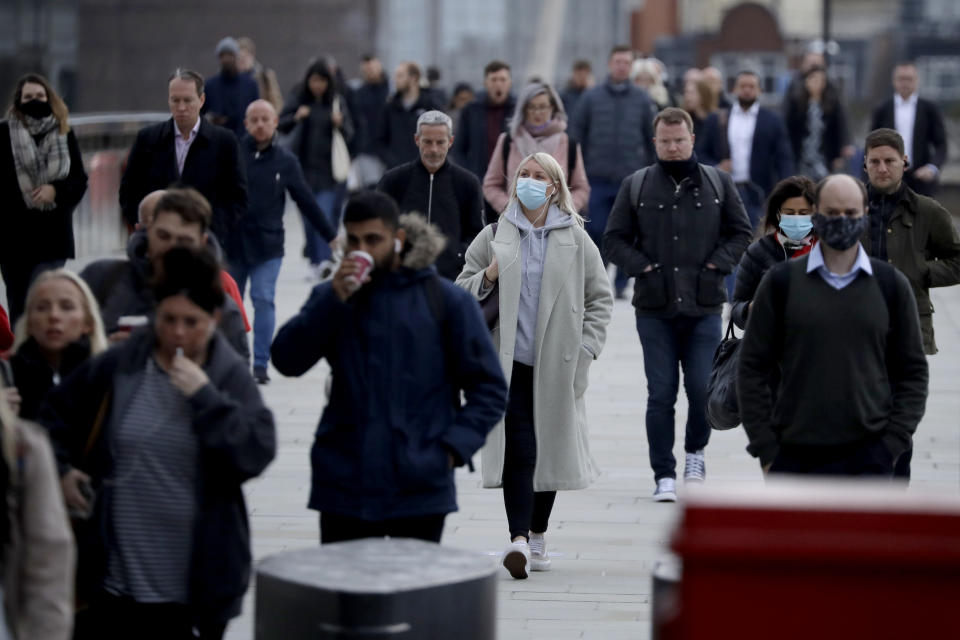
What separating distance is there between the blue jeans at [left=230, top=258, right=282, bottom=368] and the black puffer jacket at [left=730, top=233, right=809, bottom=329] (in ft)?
17.7

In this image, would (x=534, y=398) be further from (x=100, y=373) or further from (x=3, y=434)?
(x=3, y=434)

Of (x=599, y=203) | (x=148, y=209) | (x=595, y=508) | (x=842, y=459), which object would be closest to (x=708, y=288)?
(x=595, y=508)

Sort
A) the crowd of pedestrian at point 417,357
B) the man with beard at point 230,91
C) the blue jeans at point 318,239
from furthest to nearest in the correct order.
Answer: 1. the man with beard at point 230,91
2. the blue jeans at point 318,239
3. the crowd of pedestrian at point 417,357

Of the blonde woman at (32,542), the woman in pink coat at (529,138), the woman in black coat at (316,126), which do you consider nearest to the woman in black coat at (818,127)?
the woman in black coat at (316,126)

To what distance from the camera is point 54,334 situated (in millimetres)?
5750

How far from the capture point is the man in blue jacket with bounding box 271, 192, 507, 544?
5.68 metres

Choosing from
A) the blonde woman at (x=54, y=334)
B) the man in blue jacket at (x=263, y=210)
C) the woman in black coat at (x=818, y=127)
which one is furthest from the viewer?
the woman in black coat at (x=818, y=127)

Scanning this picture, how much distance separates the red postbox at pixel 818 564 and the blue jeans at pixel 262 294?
893 cm

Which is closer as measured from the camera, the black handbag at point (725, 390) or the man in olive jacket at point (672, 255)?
the black handbag at point (725, 390)

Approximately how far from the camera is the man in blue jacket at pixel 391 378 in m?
5.68

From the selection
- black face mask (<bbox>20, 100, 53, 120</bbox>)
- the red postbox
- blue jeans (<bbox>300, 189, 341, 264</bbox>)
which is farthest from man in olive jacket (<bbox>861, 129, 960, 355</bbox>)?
blue jeans (<bbox>300, 189, 341, 264</bbox>)

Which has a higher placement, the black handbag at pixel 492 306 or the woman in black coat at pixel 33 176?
the woman in black coat at pixel 33 176

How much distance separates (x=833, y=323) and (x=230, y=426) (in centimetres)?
207

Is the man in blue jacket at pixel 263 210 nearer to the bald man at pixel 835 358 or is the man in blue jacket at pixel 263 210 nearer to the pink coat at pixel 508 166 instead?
the pink coat at pixel 508 166
